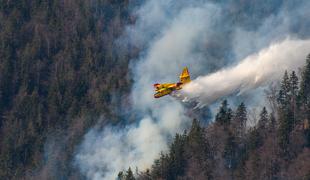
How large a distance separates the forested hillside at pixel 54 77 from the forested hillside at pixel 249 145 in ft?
38.3

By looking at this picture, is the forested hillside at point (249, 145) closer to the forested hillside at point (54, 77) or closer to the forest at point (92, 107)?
the forest at point (92, 107)

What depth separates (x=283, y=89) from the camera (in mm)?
137000

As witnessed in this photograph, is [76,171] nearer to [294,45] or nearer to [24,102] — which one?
[24,102]

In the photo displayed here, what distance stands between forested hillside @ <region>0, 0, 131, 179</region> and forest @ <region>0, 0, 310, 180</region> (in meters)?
0.10

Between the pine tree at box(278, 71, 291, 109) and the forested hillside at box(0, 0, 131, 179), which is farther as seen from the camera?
the forested hillside at box(0, 0, 131, 179)

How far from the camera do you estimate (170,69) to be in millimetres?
147250

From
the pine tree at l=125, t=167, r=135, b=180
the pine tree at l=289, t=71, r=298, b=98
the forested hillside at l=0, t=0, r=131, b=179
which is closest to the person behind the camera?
the pine tree at l=125, t=167, r=135, b=180

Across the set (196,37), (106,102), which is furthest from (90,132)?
(196,37)

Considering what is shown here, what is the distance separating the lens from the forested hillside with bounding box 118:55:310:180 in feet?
429

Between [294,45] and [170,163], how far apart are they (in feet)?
49.6

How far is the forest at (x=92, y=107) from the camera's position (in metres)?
133

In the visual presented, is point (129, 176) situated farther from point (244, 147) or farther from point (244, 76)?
point (244, 76)

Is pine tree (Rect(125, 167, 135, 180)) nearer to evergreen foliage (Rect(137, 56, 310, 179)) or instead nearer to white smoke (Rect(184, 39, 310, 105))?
evergreen foliage (Rect(137, 56, 310, 179))

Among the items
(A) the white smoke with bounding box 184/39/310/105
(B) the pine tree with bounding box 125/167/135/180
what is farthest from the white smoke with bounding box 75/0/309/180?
(B) the pine tree with bounding box 125/167/135/180
